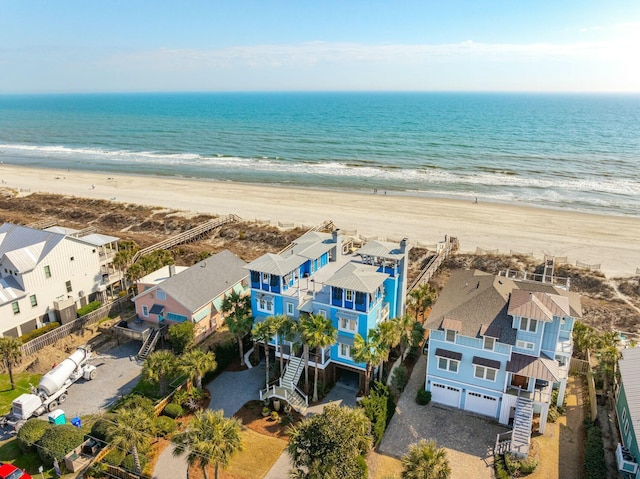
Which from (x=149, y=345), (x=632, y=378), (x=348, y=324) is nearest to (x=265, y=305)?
(x=348, y=324)

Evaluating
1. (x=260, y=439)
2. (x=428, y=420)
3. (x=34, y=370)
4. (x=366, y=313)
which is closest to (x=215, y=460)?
Result: (x=260, y=439)

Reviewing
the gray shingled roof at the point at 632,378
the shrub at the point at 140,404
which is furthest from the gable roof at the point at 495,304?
the shrub at the point at 140,404

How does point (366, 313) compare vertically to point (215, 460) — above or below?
above

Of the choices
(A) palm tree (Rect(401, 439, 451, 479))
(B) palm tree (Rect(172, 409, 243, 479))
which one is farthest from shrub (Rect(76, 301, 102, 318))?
(A) palm tree (Rect(401, 439, 451, 479))

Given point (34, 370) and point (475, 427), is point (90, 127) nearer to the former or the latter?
point (34, 370)

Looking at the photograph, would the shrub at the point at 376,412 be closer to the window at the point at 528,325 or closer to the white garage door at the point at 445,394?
the white garage door at the point at 445,394

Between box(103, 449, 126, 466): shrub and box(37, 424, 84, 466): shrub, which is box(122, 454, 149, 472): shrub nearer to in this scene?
box(103, 449, 126, 466): shrub
